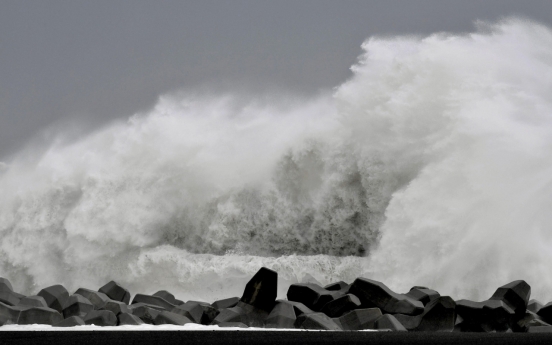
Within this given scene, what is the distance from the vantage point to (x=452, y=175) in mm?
11555

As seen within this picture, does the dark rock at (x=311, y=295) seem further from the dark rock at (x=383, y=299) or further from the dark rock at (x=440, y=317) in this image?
the dark rock at (x=440, y=317)

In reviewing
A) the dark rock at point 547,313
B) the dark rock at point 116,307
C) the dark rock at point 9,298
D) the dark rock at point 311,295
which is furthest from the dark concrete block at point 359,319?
the dark rock at point 9,298

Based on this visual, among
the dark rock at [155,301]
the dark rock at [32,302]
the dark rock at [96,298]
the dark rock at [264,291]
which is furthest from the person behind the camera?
the dark rock at [155,301]

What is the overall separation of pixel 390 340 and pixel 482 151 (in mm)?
6654

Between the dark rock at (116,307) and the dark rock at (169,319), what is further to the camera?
the dark rock at (116,307)

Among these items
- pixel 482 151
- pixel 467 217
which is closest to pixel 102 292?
pixel 467 217

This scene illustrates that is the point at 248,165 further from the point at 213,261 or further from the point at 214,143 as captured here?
the point at 213,261

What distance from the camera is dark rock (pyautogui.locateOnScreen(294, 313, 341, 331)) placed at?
6.31 m

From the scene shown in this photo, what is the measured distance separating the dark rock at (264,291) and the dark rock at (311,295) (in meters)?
0.62

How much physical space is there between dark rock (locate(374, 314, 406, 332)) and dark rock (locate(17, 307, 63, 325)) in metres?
2.95

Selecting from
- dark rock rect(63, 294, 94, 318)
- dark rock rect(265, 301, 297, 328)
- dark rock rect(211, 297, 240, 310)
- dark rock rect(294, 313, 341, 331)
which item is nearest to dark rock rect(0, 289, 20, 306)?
dark rock rect(63, 294, 94, 318)

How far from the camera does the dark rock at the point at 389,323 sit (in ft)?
20.9

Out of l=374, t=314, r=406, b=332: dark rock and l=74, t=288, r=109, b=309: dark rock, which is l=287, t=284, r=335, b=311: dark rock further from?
l=74, t=288, r=109, b=309: dark rock

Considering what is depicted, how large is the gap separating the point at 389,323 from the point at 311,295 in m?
1.22
